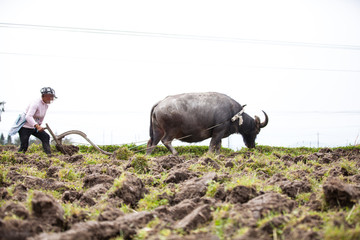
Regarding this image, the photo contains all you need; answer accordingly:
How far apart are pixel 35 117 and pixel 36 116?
0.06 m

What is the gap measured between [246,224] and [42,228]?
5.66ft

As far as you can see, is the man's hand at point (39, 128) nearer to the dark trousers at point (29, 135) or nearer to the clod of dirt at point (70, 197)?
the dark trousers at point (29, 135)

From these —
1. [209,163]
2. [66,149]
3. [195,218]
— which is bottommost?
[66,149]

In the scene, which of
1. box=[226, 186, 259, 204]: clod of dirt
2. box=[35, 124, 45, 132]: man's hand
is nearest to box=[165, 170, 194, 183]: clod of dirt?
box=[226, 186, 259, 204]: clod of dirt

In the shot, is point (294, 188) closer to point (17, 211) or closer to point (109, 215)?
point (109, 215)

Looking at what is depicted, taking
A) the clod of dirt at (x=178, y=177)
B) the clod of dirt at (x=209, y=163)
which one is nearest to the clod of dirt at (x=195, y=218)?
the clod of dirt at (x=178, y=177)

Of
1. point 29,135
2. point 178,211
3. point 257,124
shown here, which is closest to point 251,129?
point 257,124

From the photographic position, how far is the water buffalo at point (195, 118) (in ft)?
33.8

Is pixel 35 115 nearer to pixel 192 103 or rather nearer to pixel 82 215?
pixel 192 103

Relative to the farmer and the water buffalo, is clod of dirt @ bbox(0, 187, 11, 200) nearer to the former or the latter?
the farmer

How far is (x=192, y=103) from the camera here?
34.4 ft

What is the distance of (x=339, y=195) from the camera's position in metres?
3.63

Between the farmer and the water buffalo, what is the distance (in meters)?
2.93

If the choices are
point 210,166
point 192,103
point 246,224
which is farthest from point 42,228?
point 192,103
